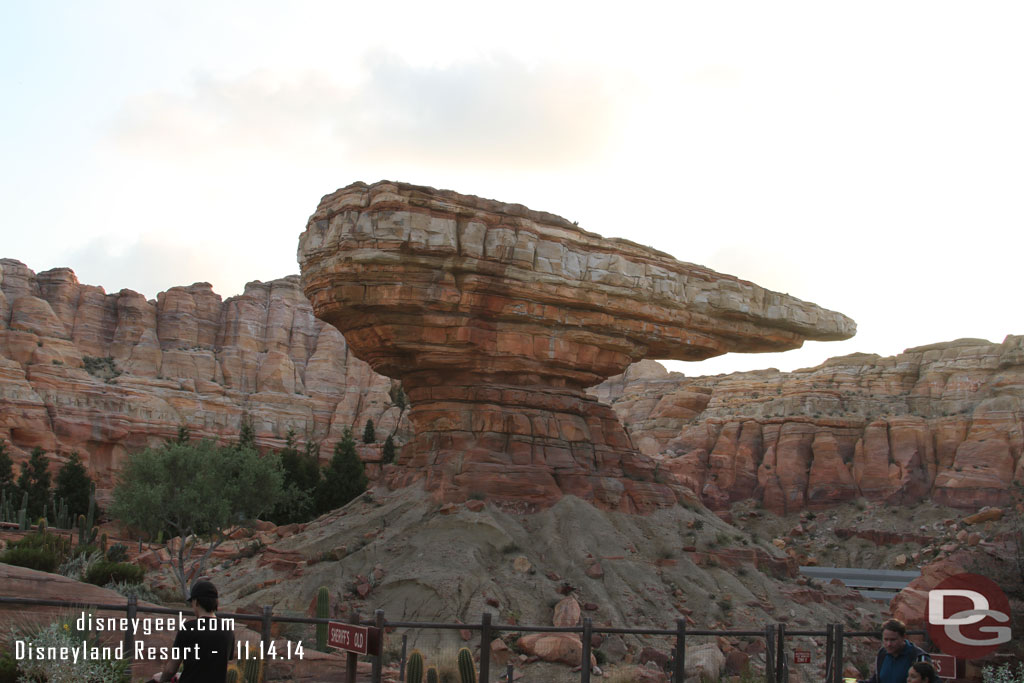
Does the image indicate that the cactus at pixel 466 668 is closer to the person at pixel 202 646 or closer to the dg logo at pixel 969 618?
the person at pixel 202 646

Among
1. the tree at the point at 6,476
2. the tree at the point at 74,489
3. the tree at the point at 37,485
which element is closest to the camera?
the tree at the point at 37,485

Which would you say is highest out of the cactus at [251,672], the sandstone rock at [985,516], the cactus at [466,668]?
the sandstone rock at [985,516]

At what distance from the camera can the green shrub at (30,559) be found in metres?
17.0

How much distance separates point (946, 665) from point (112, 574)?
15.0m

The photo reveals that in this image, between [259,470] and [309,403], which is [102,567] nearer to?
[259,470]

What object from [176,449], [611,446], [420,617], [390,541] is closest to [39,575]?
[420,617]

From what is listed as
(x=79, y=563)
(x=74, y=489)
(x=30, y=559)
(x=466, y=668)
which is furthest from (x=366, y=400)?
(x=466, y=668)

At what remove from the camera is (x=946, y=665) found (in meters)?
12.8

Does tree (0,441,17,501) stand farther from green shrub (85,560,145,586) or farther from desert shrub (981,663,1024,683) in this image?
desert shrub (981,663,1024,683)

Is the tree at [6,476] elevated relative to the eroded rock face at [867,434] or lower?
lower

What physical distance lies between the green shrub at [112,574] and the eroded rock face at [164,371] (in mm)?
41674

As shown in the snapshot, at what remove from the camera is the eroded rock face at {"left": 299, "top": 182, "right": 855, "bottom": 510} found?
26312 mm

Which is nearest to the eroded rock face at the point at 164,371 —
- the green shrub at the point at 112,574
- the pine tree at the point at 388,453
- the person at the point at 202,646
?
the pine tree at the point at 388,453

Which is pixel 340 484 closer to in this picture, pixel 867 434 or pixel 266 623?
pixel 867 434
